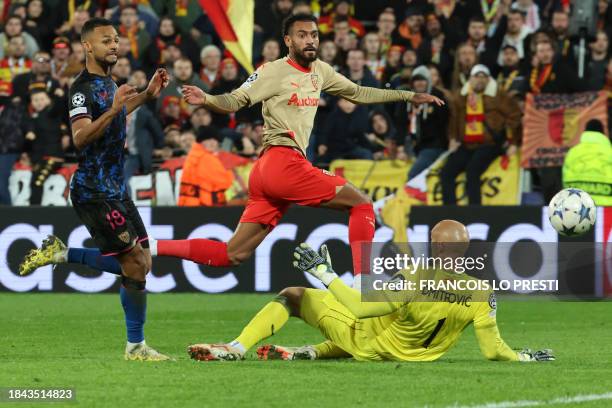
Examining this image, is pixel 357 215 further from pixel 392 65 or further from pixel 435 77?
pixel 392 65

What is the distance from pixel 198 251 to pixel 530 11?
11.4 m

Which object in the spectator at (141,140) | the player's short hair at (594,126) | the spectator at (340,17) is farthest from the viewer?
the spectator at (340,17)

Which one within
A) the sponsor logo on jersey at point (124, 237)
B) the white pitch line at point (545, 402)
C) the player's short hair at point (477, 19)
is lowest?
the white pitch line at point (545, 402)

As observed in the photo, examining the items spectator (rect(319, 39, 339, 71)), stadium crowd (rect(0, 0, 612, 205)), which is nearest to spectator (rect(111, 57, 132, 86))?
stadium crowd (rect(0, 0, 612, 205))

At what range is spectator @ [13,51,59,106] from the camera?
20.7m

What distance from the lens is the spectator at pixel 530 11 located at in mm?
20797

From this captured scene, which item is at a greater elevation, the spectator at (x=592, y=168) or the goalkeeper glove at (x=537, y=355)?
the spectator at (x=592, y=168)

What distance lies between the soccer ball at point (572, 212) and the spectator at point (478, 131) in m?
4.57

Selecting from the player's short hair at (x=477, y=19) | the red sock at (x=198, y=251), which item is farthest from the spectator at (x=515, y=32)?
the red sock at (x=198, y=251)

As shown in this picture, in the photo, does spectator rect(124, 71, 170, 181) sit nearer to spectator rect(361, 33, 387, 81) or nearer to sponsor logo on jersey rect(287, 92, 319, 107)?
spectator rect(361, 33, 387, 81)

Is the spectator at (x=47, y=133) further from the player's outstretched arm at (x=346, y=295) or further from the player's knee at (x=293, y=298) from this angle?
the player's outstretched arm at (x=346, y=295)

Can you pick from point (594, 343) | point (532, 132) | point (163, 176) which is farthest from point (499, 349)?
point (163, 176)

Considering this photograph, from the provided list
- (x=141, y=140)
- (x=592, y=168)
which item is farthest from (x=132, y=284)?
(x=141, y=140)

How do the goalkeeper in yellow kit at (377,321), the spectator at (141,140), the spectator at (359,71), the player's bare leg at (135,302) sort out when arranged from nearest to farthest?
the goalkeeper in yellow kit at (377,321) < the player's bare leg at (135,302) < the spectator at (359,71) < the spectator at (141,140)
